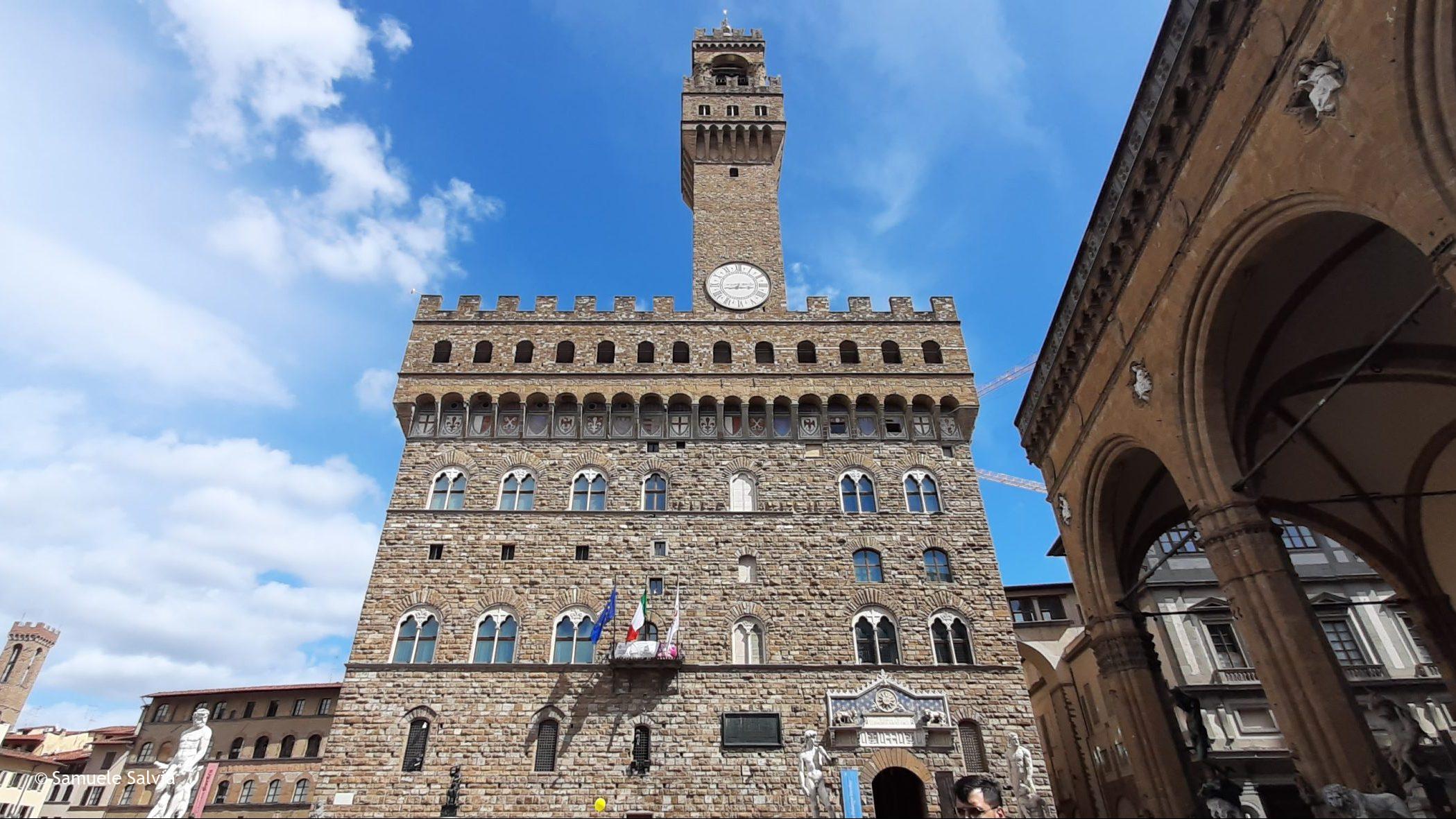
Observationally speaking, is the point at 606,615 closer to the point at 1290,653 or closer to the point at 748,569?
the point at 748,569

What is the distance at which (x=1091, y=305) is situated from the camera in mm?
11969

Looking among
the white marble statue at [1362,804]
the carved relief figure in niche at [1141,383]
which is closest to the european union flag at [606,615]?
the carved relief figure in niche at [1141,383]

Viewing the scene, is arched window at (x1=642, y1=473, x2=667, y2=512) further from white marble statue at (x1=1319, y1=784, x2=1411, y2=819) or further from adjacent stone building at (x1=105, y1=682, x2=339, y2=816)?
adjacent stone building at (x1=105, y1=682, x2=339, y2=816)

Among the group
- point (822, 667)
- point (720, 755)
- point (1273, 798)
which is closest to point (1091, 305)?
point (822, 667)

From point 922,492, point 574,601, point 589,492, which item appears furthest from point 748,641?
point 922,492

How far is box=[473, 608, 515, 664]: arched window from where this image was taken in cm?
1919

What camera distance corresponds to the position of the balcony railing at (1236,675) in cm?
2136

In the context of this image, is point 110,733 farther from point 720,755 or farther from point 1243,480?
point 1243,480

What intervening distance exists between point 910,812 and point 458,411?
655 inches

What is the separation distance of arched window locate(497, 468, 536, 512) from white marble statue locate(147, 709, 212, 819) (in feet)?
32.5

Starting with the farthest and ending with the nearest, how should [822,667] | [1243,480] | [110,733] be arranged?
[110,733]
[822,667]
[1243,480]

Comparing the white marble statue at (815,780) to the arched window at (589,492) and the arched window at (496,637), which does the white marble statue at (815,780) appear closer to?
the arched window at (496,637)

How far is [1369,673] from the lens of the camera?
69.3 ft

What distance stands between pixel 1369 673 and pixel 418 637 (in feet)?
84.6
